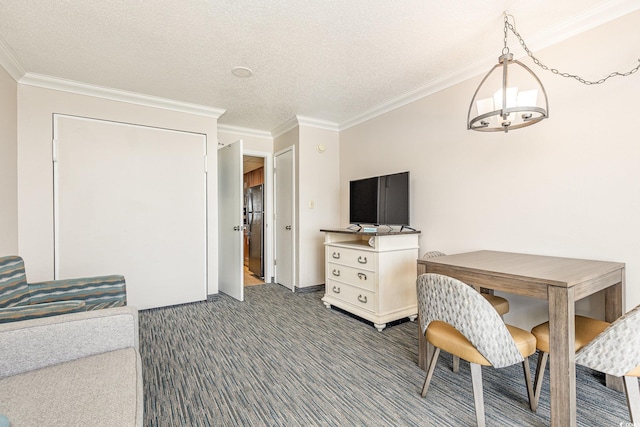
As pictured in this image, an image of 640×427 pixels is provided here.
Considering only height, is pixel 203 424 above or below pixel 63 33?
below

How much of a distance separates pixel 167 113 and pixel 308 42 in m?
2.08

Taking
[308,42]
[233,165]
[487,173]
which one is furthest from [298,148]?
[487,173]

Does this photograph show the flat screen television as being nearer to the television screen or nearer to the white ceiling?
the television screen

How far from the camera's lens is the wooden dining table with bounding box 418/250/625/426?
54.5 inches

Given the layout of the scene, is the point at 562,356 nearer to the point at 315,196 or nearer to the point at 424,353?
the point at 424,353

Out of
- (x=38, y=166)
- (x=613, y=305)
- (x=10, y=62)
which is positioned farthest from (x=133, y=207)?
(x=613, y=305)

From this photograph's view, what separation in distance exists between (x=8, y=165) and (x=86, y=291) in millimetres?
1459

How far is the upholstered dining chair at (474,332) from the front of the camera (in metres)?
1.42

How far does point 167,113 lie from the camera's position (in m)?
3.46

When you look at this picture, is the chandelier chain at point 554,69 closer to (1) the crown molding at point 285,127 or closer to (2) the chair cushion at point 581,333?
(2) the chair cushion at point 581,333

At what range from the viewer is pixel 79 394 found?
3.47 ft

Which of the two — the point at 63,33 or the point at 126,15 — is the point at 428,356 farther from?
the point at 63,33

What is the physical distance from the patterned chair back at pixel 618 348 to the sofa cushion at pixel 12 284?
10.0 feet

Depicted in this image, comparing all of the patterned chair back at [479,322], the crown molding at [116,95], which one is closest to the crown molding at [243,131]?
the crown molding at [116,95]
